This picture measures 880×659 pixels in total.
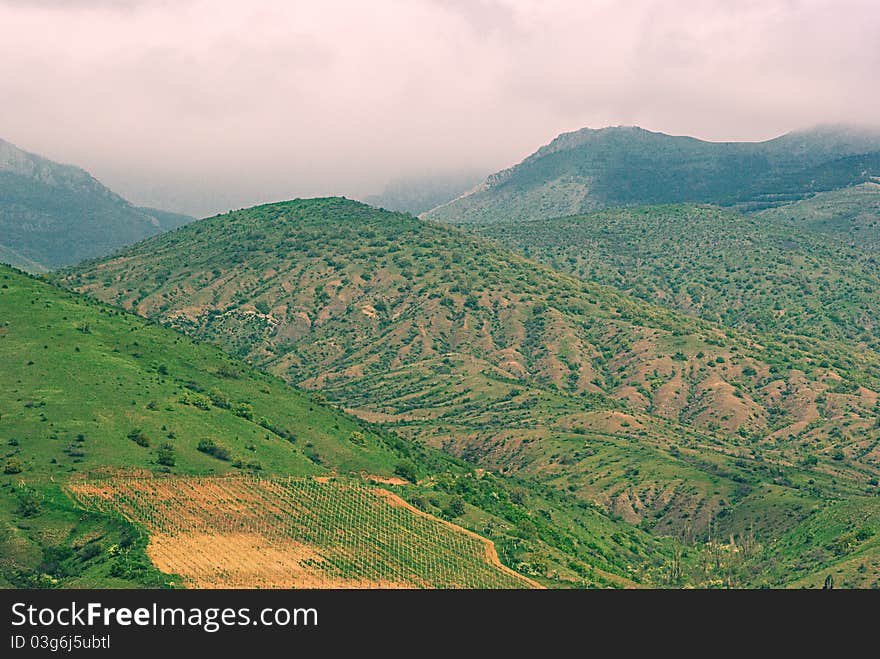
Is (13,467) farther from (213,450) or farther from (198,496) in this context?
(213,450)

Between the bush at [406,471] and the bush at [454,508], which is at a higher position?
the bush at [406,471]

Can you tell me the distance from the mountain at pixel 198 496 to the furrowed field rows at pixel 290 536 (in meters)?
0.29

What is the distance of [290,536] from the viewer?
451ft

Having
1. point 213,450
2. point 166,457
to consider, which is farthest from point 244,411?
point 166,457

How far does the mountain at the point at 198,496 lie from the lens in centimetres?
12575

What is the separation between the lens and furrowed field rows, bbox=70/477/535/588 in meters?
125

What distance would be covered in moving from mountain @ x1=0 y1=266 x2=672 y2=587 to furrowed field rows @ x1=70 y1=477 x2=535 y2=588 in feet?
0.96

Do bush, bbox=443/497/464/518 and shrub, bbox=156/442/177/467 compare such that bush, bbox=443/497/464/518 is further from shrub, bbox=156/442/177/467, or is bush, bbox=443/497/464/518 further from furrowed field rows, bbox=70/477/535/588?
shrub, bbox=156/442/177/467

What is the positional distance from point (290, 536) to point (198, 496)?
561 inches

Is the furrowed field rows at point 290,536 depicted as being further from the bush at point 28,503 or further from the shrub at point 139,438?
the shrub at point 139,438

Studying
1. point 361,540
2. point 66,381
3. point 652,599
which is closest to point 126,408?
point 66,381

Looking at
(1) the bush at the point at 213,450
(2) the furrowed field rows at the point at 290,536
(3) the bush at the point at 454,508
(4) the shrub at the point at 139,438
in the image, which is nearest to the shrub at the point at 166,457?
(4) the shrub at the point at 139,438

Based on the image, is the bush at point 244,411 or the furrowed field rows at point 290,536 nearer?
the furrowed field rows at point 290,536

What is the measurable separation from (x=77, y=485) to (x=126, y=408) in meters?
29.9
